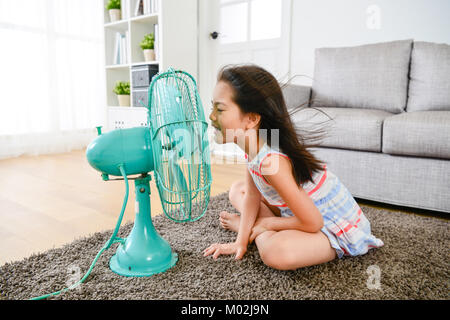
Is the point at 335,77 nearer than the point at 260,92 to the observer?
No

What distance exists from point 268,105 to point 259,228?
41 centimetres

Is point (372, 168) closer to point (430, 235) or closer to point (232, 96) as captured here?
point (430, 235)

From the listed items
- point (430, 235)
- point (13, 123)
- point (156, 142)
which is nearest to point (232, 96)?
point (156, 142)

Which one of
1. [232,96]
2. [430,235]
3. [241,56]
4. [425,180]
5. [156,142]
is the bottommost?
[430,235]

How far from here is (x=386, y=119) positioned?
1.55 metres

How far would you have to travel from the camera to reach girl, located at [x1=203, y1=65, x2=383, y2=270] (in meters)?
0.89

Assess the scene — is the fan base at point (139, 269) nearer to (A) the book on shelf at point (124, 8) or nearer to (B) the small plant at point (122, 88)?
(B) the small plant at point (122, 88)

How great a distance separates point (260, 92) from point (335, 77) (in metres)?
1.45

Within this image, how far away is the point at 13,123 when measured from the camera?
2.81m

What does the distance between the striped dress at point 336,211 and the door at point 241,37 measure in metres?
1.80

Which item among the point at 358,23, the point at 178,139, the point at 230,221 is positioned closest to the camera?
the point at 178,139

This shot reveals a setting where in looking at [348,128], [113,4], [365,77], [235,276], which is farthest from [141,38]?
[235,276]

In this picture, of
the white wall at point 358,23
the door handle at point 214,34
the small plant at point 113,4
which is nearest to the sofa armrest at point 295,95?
the white wall at point 358,23

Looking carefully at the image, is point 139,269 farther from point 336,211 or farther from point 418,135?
point 418,135
